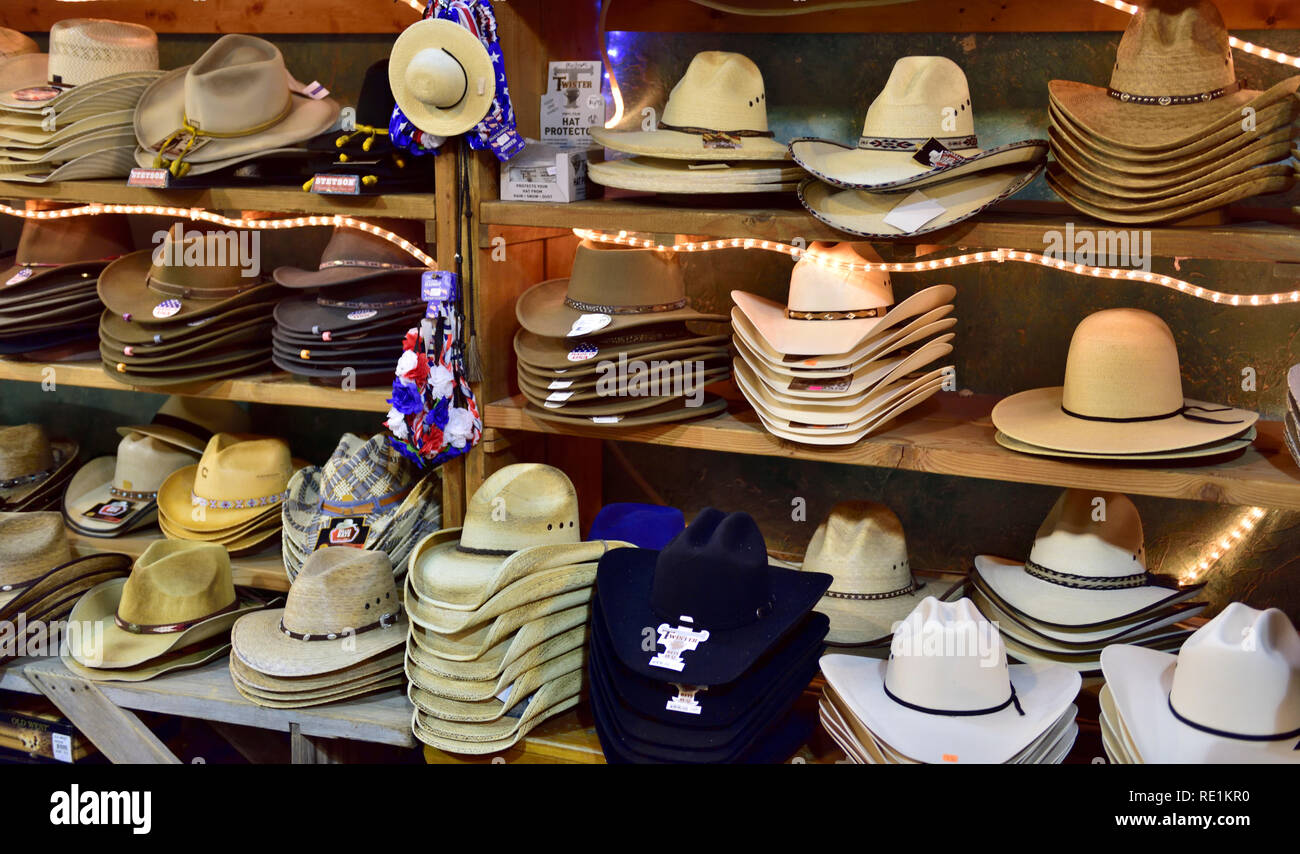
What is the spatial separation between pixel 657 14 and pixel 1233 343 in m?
1.80

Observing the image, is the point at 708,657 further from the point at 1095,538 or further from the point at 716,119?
the point at 716,119

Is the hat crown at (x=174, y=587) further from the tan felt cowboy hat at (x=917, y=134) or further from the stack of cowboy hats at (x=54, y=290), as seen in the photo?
the tan felt cowboy hat at (x=917, y=134)

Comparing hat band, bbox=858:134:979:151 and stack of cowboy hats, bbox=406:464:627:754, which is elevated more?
hat band, bbox=858:134:979:151

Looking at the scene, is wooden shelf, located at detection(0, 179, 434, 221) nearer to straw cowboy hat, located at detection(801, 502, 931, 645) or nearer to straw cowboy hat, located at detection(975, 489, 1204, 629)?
straw cowboy hat, located at detection(801, 502, 931, 645)

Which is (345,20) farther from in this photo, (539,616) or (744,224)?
(539,616)

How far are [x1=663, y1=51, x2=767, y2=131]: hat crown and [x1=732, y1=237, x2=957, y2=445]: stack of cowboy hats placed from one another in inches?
15.0

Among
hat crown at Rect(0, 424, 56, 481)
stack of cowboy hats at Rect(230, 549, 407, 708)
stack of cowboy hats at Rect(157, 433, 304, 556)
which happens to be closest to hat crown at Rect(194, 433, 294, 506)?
stack of cowboy hats at Rect(157, 433, 304, 556)

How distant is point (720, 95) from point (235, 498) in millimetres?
1828

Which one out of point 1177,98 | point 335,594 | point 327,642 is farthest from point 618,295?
Answer: point 1177,98

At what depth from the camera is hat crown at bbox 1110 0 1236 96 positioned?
2609mm

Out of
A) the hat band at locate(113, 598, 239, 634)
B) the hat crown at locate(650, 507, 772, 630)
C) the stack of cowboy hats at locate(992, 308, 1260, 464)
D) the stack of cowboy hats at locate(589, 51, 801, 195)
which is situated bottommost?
the hat band at locate(113, 598, 239, 634)

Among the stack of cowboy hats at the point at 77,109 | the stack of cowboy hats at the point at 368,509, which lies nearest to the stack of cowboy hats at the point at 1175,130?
the stack of cowboy hats at the point at 368,509

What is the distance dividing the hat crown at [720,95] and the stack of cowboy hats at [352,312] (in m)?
0.90
